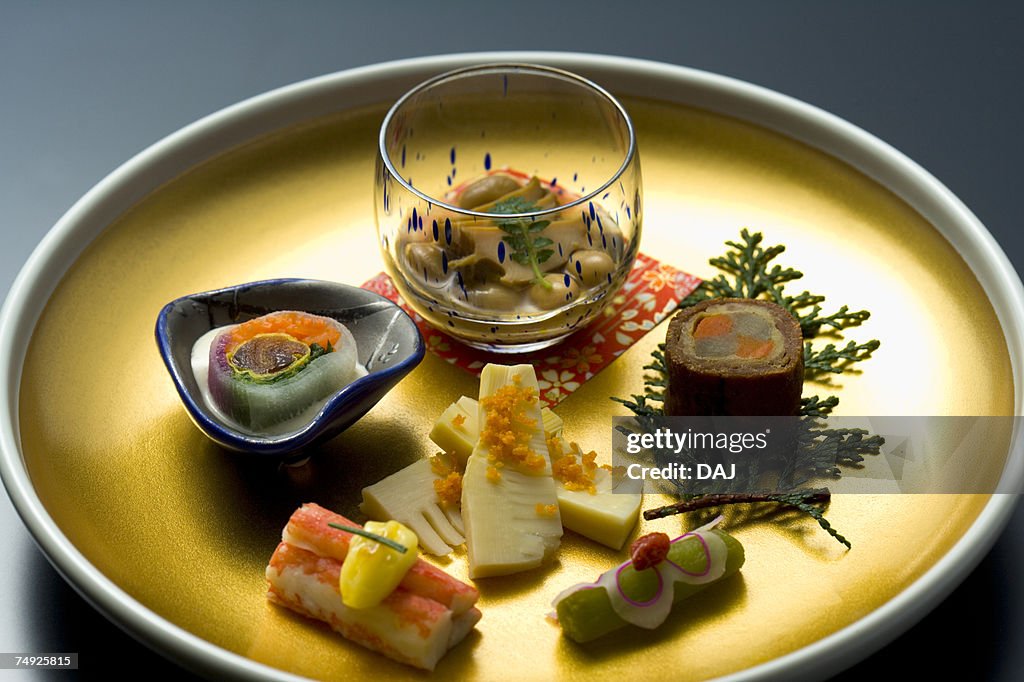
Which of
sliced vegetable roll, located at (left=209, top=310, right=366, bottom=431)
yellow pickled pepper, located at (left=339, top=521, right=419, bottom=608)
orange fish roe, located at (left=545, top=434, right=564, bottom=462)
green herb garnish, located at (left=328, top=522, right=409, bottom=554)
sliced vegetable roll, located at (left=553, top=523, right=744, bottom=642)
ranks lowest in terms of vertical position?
sliced vegetable roll, located at (left=553, top=523, right=744, bottom=642)

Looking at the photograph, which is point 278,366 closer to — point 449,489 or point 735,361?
point 449,489

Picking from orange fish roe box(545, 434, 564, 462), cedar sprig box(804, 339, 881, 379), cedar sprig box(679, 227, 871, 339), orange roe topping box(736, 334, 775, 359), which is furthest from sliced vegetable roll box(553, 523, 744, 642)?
cedar sprig box(679, 227, 871, 339)

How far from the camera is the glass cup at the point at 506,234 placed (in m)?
2.23

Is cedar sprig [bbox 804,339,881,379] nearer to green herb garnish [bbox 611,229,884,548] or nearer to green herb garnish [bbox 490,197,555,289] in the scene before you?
green herb garnish [bbox 611,229,884,548]

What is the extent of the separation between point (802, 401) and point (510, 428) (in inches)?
22.7

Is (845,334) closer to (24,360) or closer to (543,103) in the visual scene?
(543,103)

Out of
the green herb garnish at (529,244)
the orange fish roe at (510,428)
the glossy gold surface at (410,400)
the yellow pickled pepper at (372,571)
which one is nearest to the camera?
the yellow pickled pepper at (372,571)

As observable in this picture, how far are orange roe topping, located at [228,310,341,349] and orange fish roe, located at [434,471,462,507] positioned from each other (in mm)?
322

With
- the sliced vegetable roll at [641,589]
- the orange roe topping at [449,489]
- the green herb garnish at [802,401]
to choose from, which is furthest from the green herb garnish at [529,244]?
the sliced vegetable roll at [641,589]

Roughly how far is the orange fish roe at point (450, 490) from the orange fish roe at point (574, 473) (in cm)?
16

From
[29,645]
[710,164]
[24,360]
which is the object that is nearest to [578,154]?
[710,164]

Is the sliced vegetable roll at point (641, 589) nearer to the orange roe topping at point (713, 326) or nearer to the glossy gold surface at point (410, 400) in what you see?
the glossy gold surface at point (410, 400)

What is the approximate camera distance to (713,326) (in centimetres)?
215

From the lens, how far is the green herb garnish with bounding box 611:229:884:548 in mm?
2020
